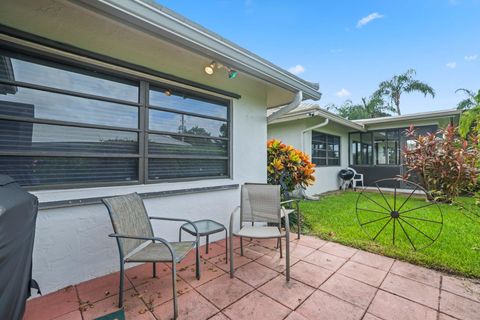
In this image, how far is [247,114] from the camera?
12.8 ft

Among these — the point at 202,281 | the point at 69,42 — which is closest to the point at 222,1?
the point at 69,42

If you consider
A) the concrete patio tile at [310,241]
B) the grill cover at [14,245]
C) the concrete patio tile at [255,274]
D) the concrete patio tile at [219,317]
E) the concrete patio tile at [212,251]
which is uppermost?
the grill cover at [14,245]

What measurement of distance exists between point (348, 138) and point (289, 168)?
6.63m

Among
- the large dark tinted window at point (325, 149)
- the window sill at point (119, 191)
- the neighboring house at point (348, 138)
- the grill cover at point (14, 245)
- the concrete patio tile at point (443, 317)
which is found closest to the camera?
the grill cover at point (14, 245)

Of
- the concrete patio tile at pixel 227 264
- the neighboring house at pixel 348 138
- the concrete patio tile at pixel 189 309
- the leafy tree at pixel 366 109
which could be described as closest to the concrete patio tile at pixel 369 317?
the concrete patio tile at pixel 189 309

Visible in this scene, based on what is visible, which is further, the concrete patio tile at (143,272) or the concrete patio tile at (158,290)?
the concrete patio tile at (143,272)

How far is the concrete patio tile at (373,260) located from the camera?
100 inches

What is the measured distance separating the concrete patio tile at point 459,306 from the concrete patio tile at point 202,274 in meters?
2.08

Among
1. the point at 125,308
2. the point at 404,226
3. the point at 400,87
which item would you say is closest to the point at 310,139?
the point at 404,226

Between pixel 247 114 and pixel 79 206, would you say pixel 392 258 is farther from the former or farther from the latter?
pixel 79 206

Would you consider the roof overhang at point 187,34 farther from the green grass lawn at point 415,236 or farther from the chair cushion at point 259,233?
the green grass lawn at point 415,236

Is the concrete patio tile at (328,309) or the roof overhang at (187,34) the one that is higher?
the roof overhang at (187,34)

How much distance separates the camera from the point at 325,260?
269 cm

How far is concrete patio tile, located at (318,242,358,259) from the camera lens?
284 cm
